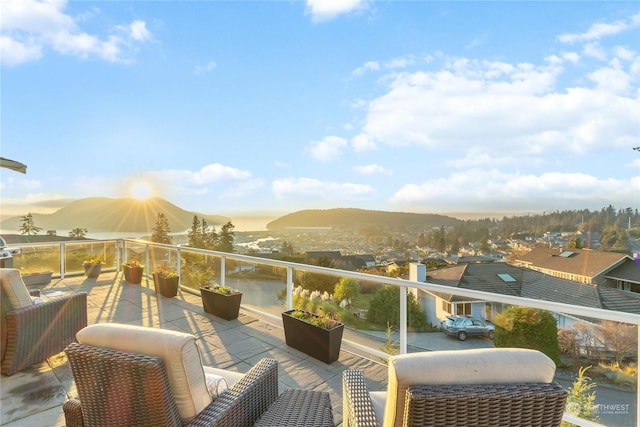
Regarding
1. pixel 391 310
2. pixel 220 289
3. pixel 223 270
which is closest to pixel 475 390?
pixel 391 310

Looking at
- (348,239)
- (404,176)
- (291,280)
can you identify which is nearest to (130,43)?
(291,280)

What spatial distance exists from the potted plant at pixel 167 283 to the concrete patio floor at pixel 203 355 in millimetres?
147

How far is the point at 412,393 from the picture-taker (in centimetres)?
101

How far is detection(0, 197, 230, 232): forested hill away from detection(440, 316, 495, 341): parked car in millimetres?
10576

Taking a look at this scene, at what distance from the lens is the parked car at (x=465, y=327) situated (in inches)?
111

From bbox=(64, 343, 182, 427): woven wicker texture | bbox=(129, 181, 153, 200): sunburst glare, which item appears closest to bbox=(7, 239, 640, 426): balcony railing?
bbox=(64, 343, 182, 427): woven wicker texture

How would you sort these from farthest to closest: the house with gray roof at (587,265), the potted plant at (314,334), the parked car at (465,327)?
the house with gray roof at (587,265), the potted plant at (314,334), the parked car at (465,327)

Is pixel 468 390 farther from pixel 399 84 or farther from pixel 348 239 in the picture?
pixel 348 239

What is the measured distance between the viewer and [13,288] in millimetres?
3078

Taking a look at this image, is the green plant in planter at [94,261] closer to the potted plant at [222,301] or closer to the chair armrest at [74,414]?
the potted plant at [222,301]

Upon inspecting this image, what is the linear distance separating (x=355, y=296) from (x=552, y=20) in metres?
13.0

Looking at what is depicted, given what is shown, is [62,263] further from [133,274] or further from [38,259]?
[133,274]

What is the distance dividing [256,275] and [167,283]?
2110 millimetres

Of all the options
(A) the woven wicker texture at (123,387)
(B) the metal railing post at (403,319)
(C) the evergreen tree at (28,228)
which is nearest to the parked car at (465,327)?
(B) the metal railing post at (403,319)
